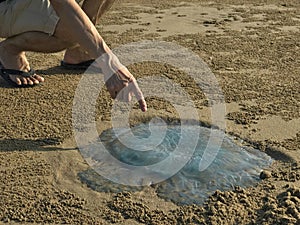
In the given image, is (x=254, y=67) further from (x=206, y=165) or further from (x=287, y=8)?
(x=287, y=8)

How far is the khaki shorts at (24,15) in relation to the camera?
317 centimetres

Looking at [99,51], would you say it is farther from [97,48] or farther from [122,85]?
[122,85]

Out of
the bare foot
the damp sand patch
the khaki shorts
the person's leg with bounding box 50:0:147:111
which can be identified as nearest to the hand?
the person's leg with bounding box 50:0:147:111

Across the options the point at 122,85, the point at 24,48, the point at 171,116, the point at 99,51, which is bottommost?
the point at 171,116

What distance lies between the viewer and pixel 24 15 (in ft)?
10.6

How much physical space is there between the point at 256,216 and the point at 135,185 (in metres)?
0.56

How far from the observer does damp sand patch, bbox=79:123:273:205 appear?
92.9 inches

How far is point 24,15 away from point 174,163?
1.41 meters

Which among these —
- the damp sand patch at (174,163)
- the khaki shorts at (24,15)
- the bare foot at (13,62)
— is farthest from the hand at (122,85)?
the bare foot at (13,62)

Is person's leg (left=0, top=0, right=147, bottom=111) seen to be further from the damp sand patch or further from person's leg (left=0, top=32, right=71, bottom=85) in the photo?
person's leg (left=0, top=32, right=71, bottom=85)

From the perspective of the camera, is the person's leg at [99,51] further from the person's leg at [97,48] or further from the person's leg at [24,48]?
the person's leg at [24,48]

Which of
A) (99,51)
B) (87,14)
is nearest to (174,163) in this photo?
(99,51)

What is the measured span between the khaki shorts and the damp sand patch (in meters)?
0.86

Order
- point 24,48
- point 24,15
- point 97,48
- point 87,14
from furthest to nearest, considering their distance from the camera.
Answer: point 87,14 < point 24,48 < point 24,15 < point 97,48
